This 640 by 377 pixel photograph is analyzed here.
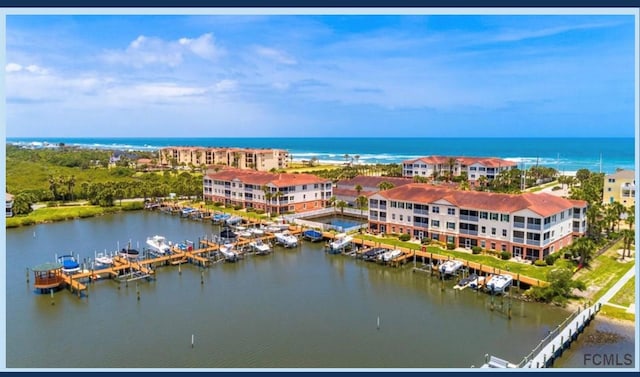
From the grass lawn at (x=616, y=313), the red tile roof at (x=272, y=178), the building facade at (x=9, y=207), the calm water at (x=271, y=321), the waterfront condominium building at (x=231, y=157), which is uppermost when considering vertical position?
the waterfront condominium building at (x=231, y=157)

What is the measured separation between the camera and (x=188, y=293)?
3869 cm

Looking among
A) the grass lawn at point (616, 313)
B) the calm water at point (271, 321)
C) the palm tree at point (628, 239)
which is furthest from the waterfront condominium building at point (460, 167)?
the grass lawn at point (616, 313)

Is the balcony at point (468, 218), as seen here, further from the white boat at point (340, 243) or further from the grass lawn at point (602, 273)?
the white boat at point (340, 243)

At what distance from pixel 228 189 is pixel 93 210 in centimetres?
1915

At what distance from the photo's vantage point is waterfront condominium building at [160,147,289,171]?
13150cm

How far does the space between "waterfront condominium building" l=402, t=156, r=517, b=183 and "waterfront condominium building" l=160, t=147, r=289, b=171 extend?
41.5m

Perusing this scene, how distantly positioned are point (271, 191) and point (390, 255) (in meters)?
25.3

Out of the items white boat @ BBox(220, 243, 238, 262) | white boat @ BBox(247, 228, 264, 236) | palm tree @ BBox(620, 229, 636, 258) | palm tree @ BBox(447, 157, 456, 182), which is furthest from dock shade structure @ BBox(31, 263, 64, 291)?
palm tree @ BBox(447, 157, 456, 182)

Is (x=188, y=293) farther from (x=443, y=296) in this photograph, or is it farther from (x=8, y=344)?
(x=443, y=296)

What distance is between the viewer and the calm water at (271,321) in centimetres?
2780

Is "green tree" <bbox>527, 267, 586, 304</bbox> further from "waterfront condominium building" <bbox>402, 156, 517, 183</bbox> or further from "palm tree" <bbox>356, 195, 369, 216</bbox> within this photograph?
"waterfront condominium building" <bbox>402, 156, 517, 183</bbox>

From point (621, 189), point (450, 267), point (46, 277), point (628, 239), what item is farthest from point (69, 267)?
point (621, 189)

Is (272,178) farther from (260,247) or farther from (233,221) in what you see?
(260,247)

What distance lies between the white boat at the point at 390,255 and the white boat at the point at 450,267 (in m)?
4.99
